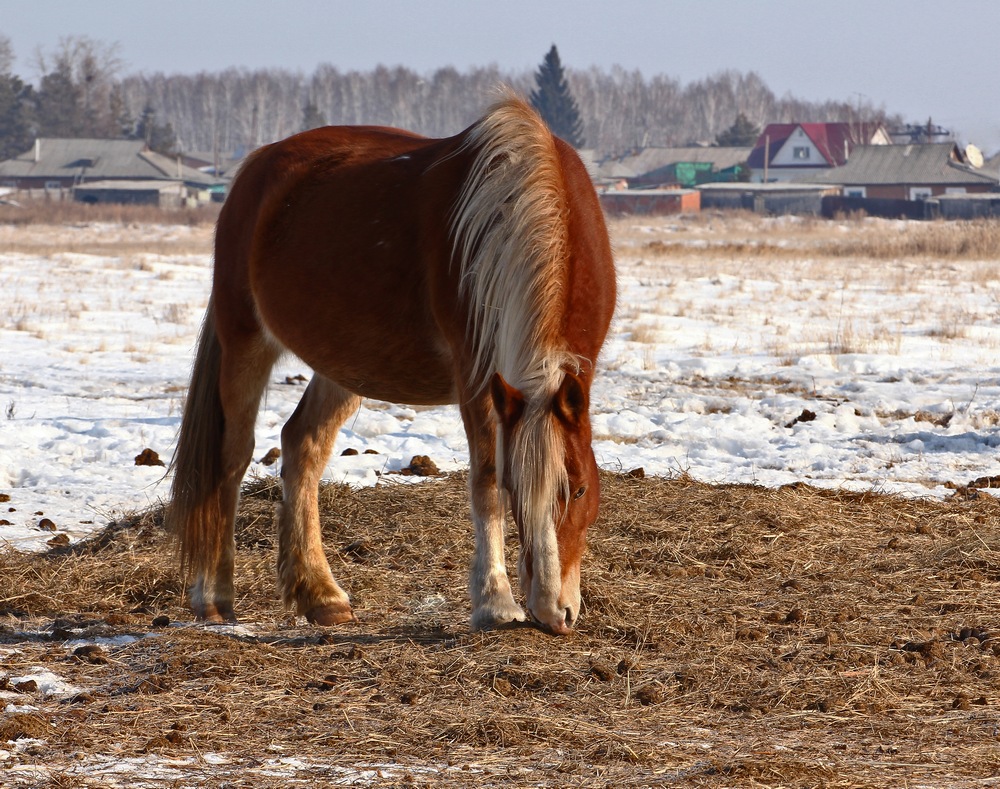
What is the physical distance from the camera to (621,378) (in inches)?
408

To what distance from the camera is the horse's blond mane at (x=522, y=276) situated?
11.6ft

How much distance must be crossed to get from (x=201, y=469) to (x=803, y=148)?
274 feet

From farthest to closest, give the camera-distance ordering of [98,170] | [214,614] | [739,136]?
[739,136] → [98,170] → [214,614]

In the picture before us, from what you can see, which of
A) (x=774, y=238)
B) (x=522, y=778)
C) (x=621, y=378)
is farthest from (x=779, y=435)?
(x=774, y=238)

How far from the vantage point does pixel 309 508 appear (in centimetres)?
486

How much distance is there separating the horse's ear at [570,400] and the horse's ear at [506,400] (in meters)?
0.11

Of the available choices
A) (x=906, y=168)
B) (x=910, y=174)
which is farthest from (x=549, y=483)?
(x=906, y=168)

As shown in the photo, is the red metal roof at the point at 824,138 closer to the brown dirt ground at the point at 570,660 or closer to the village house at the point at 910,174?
the village house at the point at 910,174

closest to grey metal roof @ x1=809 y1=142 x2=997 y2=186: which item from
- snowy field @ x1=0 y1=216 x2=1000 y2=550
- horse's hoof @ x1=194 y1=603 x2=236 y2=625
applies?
snowy field @ x1=0 y1=216 x2=1000 y2=550

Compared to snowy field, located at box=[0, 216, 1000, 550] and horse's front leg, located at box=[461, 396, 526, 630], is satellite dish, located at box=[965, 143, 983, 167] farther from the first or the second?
horse's front leg, located at box=[461, 396, 526, 630]

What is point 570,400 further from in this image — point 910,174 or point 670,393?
point 910,174

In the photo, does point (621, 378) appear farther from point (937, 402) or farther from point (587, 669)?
point (587, 669)

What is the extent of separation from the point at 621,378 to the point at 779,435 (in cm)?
261

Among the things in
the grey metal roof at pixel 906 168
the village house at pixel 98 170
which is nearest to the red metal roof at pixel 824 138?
the grey metal roof at pixel 906 168
